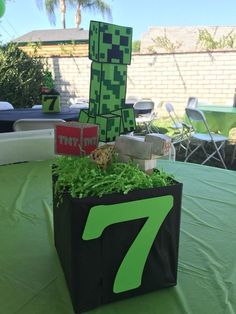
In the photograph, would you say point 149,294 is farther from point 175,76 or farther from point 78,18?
point 78,18

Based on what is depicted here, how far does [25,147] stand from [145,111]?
387 cm

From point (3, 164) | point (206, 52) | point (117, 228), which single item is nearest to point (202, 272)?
point (117, 228)

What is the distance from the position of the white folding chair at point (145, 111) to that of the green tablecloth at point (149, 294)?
3813 mm

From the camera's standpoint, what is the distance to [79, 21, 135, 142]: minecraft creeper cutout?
965mm

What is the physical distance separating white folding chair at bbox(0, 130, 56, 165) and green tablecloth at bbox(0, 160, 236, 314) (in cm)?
34

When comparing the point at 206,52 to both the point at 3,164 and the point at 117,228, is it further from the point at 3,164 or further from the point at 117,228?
the point at 117,228

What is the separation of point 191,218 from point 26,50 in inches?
308

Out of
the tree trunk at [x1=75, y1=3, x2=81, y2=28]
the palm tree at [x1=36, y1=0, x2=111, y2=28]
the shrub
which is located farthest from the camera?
the tree trunk at [x1=75, y1=3, x2=81, y2=28]

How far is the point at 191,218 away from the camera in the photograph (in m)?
0.99

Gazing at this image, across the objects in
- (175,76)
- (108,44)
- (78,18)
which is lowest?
(108,44)

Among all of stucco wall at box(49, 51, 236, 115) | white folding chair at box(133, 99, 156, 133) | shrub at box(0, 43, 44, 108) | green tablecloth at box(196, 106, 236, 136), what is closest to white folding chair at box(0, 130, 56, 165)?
green tablecloth at box(196, 106, 236, 136)

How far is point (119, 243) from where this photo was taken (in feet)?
1.92

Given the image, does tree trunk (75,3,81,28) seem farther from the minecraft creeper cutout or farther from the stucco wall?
the minecraft creeper cutout

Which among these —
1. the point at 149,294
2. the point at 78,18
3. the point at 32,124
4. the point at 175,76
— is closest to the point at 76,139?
the point at 149,294
